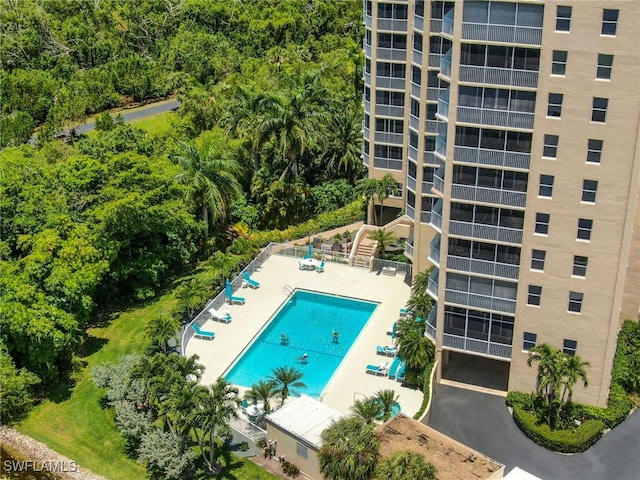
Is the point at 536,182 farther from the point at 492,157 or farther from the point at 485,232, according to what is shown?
the point at 485,232

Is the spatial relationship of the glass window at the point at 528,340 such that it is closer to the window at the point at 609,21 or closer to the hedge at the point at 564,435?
the hedge at the point at 564,435

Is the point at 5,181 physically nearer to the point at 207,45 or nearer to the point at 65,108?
the point at 65,108

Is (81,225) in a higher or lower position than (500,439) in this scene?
higher

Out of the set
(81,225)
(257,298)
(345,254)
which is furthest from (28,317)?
(345,254)

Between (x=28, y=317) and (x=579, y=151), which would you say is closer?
(x=579, y=151)

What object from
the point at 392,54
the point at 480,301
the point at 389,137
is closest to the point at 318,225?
the point at 389,137
